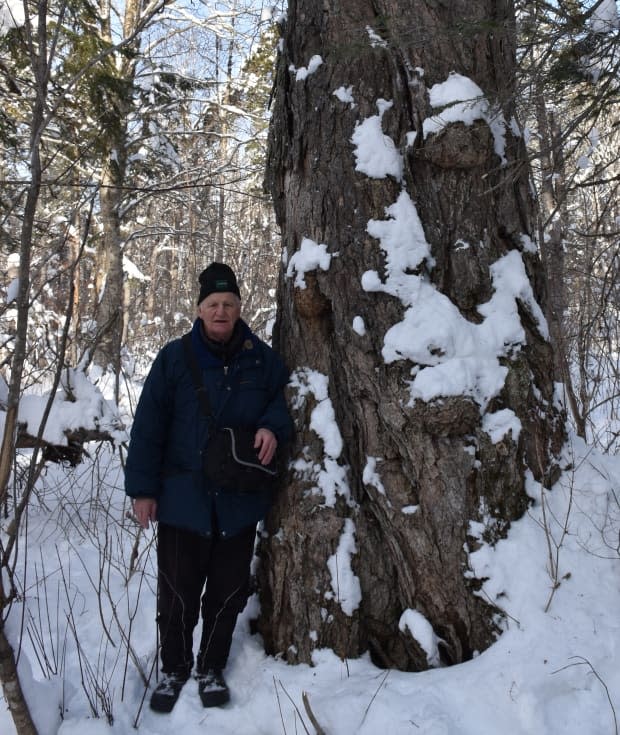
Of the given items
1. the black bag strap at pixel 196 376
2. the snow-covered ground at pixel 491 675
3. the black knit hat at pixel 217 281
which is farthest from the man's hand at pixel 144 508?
the black knit hat at pixel 217 281

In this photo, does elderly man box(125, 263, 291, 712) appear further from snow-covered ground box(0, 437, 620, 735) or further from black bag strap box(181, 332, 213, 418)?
snow-covered ground box(0, 437, 620, 735)

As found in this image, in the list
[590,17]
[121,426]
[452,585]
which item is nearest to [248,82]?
[121,426]

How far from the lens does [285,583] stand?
2643 millimetres

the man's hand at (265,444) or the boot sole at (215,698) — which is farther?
the man's hand at (265,444)

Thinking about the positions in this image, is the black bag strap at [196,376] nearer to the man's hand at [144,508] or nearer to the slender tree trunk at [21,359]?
the man's hand at [144,508]

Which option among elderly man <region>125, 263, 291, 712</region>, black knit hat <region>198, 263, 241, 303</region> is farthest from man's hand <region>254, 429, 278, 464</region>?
black knit hat <region>198, 263, 241, 303</region>

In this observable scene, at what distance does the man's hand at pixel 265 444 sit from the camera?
2.50 m

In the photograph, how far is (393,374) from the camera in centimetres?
247

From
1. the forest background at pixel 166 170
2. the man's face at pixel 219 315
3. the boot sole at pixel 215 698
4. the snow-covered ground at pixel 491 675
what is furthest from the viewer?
the forest background at pixel 166 170

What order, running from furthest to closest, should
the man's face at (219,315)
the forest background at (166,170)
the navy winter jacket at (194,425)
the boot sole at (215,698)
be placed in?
the forest background at (166,170) → the man's face at (219,315) → the navy winter jacket at (194,425) → the boot sole at (215,698)

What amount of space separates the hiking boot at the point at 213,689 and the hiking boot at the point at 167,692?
0.09 meters

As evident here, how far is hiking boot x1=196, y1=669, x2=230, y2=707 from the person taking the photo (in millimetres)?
2389

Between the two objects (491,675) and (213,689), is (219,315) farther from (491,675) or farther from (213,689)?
(491,675)

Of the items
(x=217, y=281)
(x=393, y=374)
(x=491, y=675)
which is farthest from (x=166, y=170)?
(x=491, y=675)
